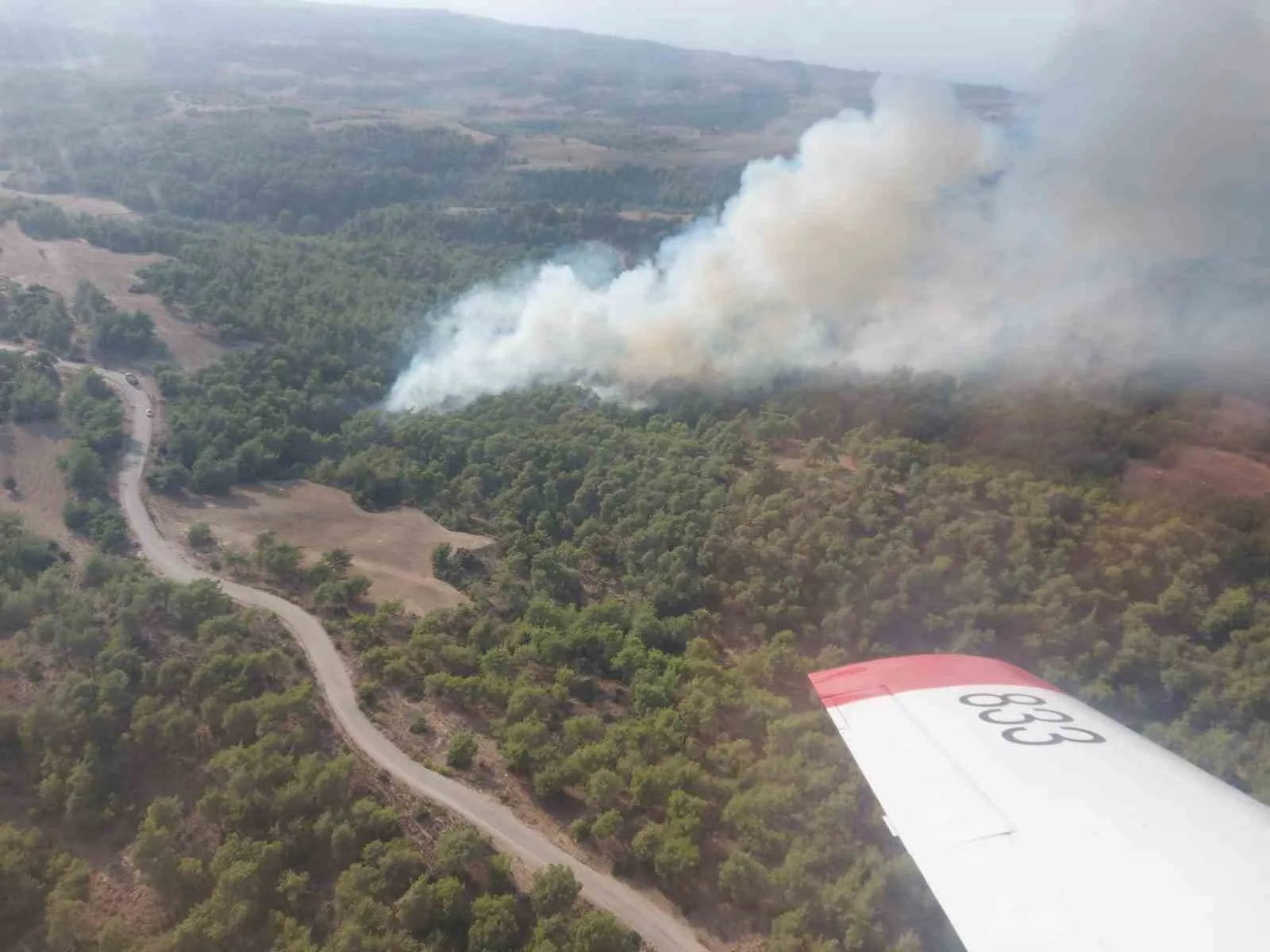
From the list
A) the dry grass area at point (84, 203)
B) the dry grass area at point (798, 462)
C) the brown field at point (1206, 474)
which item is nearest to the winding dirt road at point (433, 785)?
the dry grass area at point (798, 462)

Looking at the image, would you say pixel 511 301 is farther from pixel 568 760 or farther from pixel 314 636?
pixel 568 760

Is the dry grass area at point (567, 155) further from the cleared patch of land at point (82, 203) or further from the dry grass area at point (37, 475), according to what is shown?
the dry grass area at point (37, 475)

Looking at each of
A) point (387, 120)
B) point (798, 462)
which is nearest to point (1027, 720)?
point (798, 462)

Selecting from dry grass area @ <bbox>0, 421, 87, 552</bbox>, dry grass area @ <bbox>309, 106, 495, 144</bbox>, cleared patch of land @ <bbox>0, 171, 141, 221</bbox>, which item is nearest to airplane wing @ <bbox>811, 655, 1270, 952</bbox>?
dry grass area @ <bbox>0, 421, 87, 552</bbox>

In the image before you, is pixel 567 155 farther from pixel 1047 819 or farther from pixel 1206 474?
pixel 1047 819

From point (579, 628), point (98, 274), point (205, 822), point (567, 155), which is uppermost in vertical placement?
point (567, 155)
